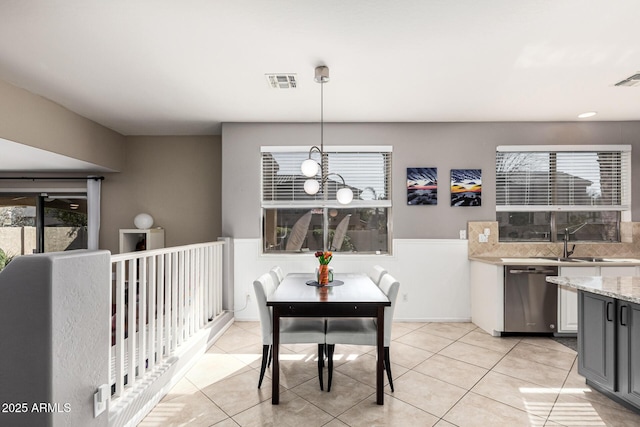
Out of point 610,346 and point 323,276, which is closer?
point 610,346

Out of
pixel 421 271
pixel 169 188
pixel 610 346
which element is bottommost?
pixel 610 346

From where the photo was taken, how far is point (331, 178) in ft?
14.3

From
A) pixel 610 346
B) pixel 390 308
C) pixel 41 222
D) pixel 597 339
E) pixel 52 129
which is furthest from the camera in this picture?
pixel 41 222

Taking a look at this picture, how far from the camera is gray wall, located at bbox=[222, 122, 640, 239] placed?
4.23 meters

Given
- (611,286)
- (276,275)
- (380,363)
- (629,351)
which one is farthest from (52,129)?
(629,351)

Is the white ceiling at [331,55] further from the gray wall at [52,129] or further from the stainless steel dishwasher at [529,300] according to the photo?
the stainless steel dishwasher at [529,300]

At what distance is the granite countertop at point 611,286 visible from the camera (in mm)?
2035

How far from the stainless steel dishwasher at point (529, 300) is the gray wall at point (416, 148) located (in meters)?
0.85

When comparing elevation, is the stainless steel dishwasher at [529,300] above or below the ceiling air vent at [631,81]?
below

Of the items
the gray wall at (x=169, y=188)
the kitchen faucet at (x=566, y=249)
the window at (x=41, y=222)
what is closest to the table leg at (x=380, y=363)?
the kitchen faucet at (x=566, y=249)

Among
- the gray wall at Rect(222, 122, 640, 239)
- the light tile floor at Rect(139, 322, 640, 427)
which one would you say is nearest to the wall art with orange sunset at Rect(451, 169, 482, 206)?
the gray wall at Rect(222, 122, 640, 239)

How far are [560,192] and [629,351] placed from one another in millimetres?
2682

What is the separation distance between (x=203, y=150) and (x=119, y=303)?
3.46 m

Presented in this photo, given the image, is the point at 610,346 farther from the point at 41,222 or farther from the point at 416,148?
the point at 41,222
